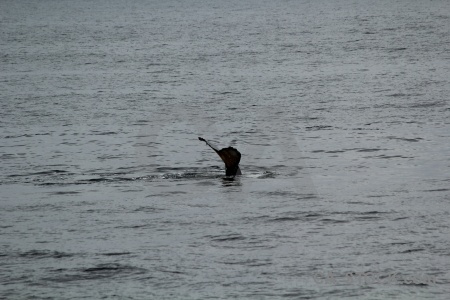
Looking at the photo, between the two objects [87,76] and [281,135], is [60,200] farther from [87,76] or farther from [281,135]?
[87,76]

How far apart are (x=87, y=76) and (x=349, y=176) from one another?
11.1m

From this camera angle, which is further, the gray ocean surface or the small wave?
the small wave

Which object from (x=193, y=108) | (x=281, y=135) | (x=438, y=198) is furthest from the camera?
(x=193, y=108)

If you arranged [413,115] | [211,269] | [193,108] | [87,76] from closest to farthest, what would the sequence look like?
[211,269], [413,115], [193,108], [87,76]

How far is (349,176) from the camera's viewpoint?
12.0 meters

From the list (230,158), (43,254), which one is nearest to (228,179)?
(230,158)

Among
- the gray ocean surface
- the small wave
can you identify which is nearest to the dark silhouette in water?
the gray ocean surface

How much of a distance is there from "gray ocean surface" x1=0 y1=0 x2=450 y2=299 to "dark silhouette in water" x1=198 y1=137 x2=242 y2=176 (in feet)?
0.42

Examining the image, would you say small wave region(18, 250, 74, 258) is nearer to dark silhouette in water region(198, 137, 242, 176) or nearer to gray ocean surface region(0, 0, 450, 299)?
gray ocean surface region(0, 0, 450, 299)

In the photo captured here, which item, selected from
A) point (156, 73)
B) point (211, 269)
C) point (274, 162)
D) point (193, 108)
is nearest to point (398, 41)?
point (156, 73)

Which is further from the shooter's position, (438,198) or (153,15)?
(153,15)

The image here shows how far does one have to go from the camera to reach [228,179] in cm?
1180

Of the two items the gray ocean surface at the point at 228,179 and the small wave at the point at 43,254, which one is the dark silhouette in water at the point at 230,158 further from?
the small wave at the point at 43,254

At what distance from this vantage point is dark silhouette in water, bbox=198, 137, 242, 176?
37.9 feet
